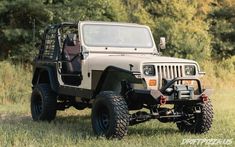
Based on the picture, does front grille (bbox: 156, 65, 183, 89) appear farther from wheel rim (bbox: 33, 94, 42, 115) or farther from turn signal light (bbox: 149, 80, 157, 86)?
wheel rim (bbox: 33, 94, 42, 115)

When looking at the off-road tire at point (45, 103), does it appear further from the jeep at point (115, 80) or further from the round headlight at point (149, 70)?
the round headlight at point (149, 70)

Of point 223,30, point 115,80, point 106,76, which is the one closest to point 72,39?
point 106,76

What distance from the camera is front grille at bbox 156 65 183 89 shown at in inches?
324

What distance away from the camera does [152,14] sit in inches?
998

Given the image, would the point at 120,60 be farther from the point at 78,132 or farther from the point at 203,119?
the point at 203,119

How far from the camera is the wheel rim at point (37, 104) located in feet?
36.2

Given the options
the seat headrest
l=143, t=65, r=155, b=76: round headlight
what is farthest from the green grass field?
the seat headrest

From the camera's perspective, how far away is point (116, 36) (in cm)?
1015

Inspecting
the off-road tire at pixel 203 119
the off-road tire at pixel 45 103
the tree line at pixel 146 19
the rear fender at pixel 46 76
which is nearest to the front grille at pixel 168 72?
the off-road tire at pixel 203 119

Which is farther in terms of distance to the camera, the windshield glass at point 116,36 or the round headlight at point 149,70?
the windshield glass at point 116,36

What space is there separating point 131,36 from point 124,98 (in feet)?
7.10

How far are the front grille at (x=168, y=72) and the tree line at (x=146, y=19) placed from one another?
36.8 ft

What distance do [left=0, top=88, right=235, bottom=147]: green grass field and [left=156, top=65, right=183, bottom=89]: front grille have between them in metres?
0.98

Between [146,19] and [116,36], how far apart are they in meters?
14.1
